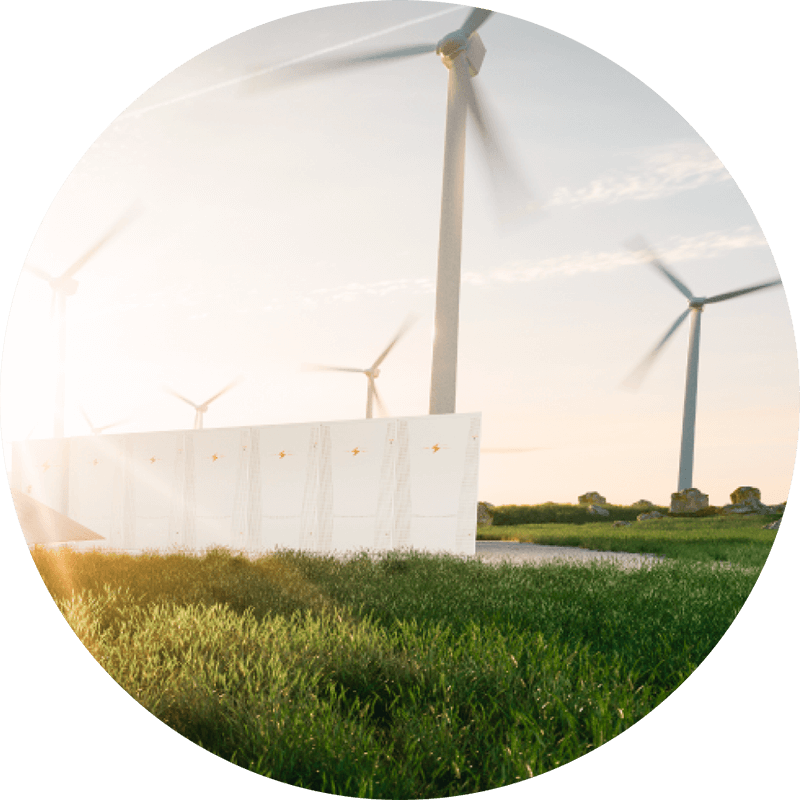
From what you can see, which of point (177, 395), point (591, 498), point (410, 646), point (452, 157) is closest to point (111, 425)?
point (177, 395)

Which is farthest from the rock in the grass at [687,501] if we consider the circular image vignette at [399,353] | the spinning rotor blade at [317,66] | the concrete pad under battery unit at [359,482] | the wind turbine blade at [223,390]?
the spinning rotor blade at [317,66]

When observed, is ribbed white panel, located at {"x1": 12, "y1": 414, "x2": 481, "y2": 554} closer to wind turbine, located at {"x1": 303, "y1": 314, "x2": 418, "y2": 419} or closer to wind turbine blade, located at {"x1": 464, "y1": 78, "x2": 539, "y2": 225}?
wind turbine, located at {"x1": 303, "y1": 314, "x2": 418, "y2": 419}

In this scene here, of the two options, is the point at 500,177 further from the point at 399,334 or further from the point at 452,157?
the point at 399,334

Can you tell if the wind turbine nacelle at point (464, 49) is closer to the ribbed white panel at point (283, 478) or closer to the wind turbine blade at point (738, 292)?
the wind turbine blade at point (738, 292)

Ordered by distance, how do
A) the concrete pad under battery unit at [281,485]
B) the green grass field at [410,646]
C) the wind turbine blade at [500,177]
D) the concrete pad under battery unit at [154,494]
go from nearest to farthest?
the green grass field at [410,646], the concrete pad under battery unit at [281,485], the concrete pad under battery unit at [154,494], the wind turbine blade at [500,177]

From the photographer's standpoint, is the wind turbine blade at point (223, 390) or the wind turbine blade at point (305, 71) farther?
the wind turbine blade at point (305, 71)

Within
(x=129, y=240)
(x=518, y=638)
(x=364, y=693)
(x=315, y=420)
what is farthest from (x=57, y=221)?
(x=518, y=638)

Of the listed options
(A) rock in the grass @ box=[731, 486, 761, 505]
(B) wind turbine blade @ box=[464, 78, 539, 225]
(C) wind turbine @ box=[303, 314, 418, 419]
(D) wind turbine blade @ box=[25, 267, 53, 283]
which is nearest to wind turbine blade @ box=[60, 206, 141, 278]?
(D) wind turbine blade @ box=[25, 267, 53, 283]
